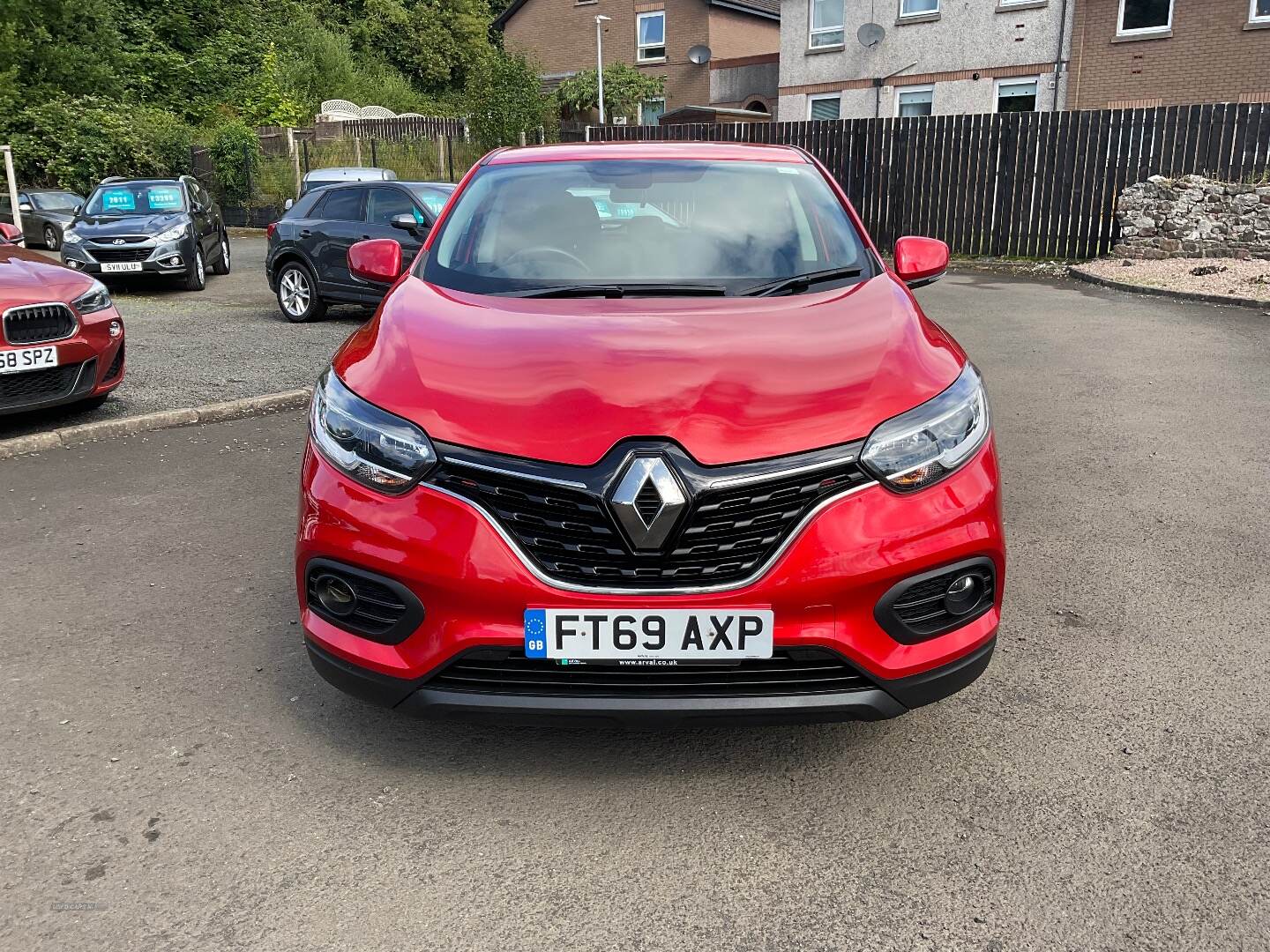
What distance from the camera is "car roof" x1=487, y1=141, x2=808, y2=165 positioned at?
13.9 feet

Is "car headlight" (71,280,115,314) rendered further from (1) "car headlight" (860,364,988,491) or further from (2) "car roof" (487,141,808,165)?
(1) "car headlight" (860,364,988,491)

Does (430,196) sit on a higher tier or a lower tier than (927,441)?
higher

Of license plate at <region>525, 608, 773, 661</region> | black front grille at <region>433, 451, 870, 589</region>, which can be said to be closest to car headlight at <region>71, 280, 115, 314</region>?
black front grille at <region>433, 451, 870, 589</region>

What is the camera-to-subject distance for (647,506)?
2.47m

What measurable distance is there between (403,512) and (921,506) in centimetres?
125

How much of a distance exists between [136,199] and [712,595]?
52.3ft

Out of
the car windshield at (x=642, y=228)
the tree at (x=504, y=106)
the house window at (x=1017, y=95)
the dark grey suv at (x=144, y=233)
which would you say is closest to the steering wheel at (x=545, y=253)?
the car windshield at (x=642, y=228)

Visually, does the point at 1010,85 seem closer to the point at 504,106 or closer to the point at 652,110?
the point at 504,106

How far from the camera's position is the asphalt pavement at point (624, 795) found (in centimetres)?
234

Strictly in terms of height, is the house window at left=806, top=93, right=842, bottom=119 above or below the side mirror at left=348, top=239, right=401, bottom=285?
above

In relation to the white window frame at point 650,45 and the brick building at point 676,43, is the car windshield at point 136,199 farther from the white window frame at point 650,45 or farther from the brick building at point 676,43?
the white window frame at point 650,45

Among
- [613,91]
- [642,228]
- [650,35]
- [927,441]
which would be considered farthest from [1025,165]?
[650,35]

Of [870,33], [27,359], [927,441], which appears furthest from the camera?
[870,33]

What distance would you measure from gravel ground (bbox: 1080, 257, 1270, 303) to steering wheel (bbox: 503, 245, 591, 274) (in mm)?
11533
